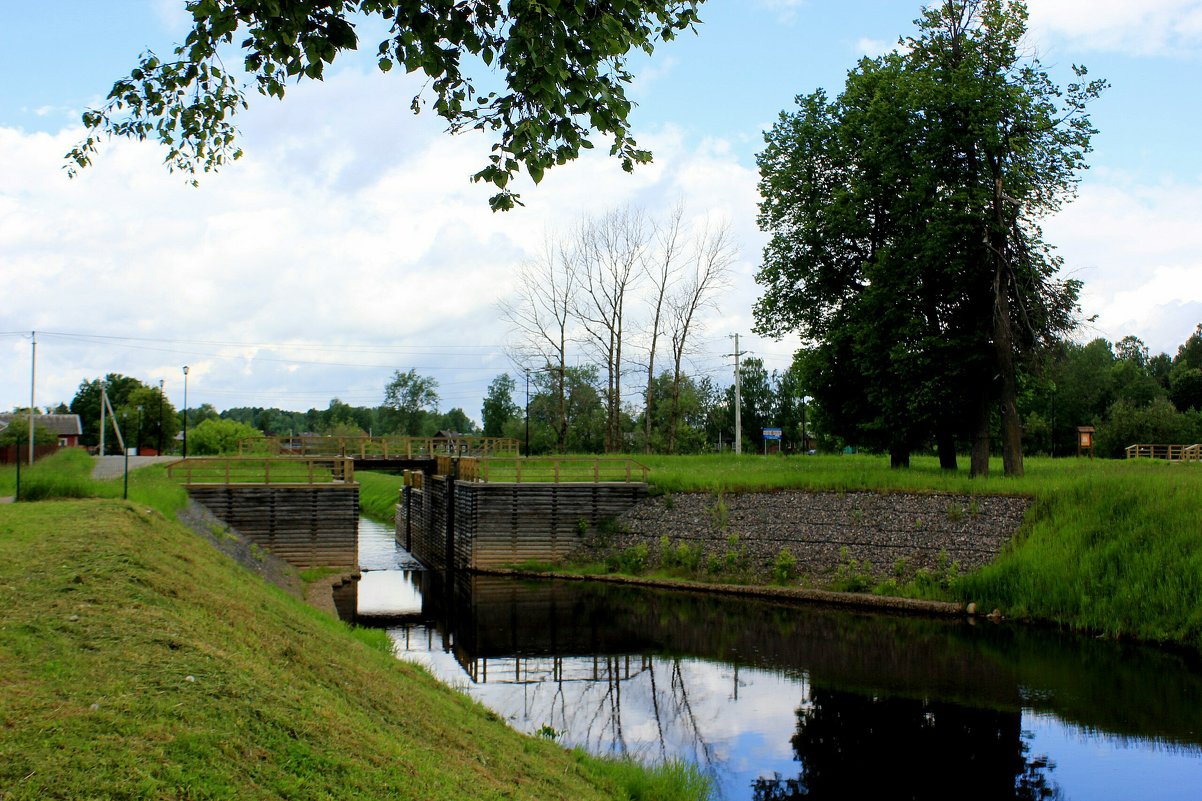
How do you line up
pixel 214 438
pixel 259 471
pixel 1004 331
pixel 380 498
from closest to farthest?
pixel 1004 331, pixel 259 471, pixel 380 498, pixel 214 438

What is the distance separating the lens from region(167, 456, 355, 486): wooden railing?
31.0m

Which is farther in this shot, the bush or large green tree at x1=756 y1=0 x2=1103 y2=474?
the bush

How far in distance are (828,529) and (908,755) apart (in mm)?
15136

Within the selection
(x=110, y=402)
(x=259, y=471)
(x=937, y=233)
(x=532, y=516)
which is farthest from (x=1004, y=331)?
(x=110, y=402)

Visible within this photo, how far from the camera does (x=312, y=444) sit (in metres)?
43.0

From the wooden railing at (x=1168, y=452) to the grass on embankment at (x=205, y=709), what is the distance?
41.8m

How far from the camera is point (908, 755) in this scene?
13.7 m

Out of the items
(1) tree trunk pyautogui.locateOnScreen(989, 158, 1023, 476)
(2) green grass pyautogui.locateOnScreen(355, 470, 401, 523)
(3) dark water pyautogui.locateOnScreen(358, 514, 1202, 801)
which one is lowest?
(3) dark water pyautogui.locateOnScreen(358, 514, 1202, 801)

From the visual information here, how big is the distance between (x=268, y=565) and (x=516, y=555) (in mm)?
9295

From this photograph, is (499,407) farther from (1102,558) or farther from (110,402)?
(1102,558)

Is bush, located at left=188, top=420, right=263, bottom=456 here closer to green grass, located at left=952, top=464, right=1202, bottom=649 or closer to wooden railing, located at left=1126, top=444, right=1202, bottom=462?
wooden railing, located at left=1126, top=444, right=1202, bottom=462

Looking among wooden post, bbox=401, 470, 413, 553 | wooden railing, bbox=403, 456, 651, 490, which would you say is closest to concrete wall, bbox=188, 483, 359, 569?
wooden railing, bbox=403, 456, 651, 490

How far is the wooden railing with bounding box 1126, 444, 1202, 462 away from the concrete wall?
117 ft

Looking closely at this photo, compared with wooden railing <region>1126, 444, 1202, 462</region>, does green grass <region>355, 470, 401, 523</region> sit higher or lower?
lower
